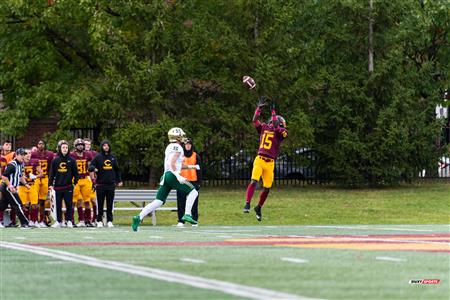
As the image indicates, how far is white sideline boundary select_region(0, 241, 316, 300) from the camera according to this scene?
9.66 m

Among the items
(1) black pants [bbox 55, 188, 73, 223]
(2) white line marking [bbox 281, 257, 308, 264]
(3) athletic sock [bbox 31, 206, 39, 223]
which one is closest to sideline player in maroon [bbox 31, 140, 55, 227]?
(3) athletic sock [bbox 31, 206, 39, 223]

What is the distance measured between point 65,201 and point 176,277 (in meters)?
14.7

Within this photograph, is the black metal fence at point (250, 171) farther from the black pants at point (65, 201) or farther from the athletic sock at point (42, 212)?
the black pants at point (65, 201)

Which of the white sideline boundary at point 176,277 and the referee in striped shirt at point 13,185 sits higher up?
the referee in striped shirt at point 13,185

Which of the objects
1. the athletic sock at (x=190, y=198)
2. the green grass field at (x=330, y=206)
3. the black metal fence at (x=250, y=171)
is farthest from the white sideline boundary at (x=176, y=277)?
the black metal fence at (x=250, y=171)

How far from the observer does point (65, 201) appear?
997 inches

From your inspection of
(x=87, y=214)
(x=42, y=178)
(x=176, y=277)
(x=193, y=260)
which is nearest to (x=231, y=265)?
(x=193, y=260)

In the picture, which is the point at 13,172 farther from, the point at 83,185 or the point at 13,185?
the point at 83,185

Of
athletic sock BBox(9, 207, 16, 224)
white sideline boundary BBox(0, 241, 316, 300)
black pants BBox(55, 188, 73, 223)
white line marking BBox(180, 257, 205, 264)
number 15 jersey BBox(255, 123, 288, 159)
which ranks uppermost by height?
number 15 jersey BBox(255, 123, 288, 159)

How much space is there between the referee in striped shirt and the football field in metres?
7.95

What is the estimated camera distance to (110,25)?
3744 centimetres

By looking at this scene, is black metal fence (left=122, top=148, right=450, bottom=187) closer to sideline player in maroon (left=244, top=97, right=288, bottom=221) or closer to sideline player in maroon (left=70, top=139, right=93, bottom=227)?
sideline player in maroon (left=70, top=139, right=93, bottom=227)

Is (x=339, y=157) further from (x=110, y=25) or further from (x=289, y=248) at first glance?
(x=289, y=248)

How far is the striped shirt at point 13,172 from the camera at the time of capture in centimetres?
2517
